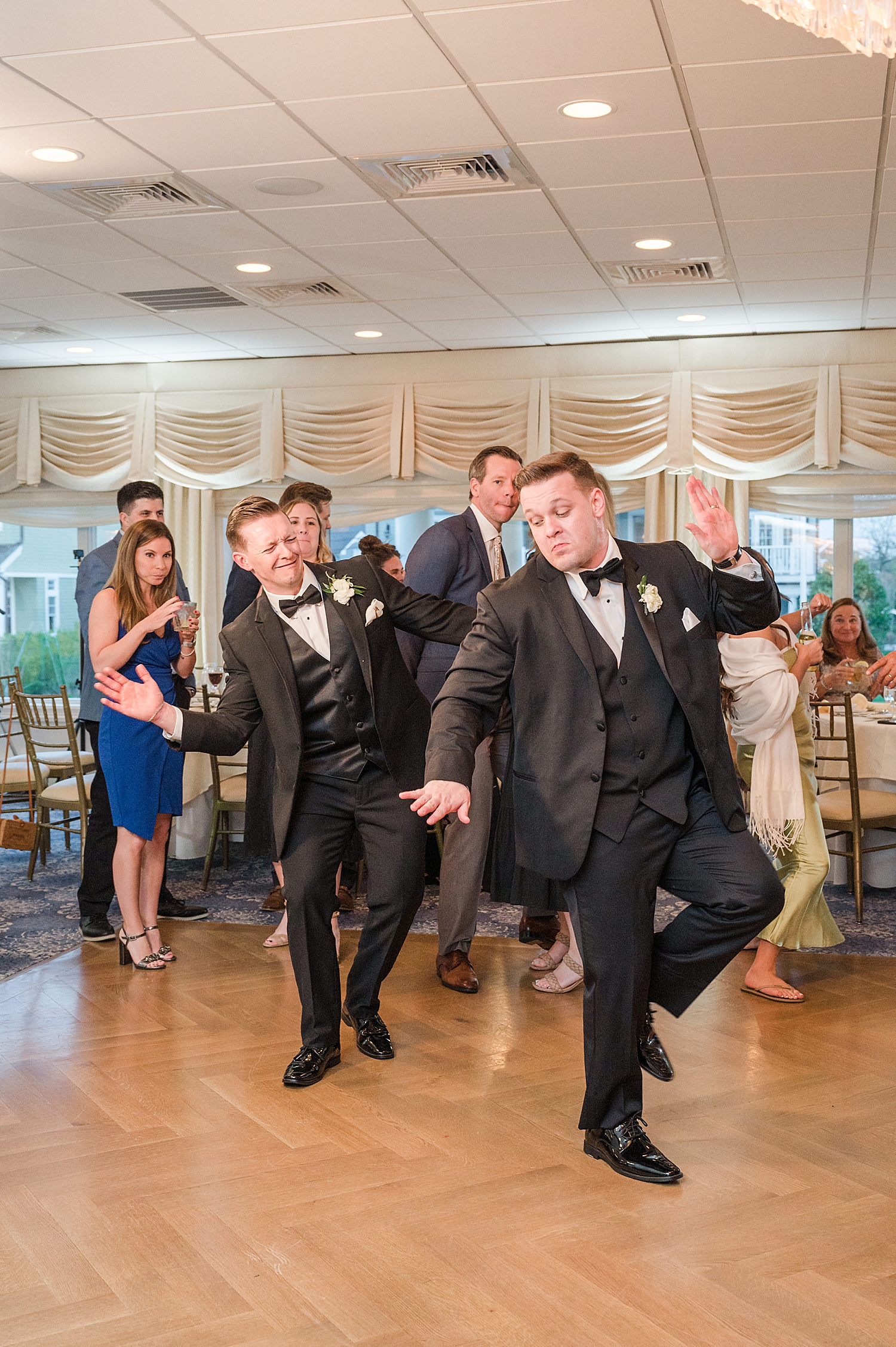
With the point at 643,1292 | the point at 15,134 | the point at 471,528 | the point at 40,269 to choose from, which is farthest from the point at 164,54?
the point at 643,1292

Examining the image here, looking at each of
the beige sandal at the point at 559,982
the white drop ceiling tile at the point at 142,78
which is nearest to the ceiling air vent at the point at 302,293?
the white drop ceiling tile at the point at 142,78

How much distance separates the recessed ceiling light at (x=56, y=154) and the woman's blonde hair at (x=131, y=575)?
1.59 m

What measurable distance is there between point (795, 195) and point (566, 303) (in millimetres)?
2237

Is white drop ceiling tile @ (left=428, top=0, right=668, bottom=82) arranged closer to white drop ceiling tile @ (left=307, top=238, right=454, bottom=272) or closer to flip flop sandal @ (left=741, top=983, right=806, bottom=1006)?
white drop ceiling tile @ (left=307, top=238, right=454, bottom=272)

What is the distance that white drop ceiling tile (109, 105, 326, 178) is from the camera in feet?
14.9

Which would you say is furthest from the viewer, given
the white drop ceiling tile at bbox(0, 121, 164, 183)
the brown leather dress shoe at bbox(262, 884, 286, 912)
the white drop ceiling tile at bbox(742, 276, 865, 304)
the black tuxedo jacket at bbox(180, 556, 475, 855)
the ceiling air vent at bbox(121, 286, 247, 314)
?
the ceiling air vent at bbox(121, 286, 247, 314)

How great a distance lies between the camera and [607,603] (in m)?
2.85

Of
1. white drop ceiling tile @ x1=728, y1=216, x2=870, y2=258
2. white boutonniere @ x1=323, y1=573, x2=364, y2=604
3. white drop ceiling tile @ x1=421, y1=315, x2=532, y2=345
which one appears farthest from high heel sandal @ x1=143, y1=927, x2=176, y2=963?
white drop ceiling tile @ x1=421, y1=315, x2=532, y2=345

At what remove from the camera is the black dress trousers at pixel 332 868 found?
3.46 m

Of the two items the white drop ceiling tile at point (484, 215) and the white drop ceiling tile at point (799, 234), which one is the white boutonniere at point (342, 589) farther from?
the white drop ceiling tile at point (799, 234)

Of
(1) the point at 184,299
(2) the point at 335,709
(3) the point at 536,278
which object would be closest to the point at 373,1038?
(2) the point at 335,709

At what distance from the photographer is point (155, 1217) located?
8.82 feet

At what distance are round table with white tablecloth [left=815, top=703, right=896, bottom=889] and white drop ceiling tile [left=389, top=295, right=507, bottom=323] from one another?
130 inches

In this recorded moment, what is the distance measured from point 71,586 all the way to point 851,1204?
29.5ft
